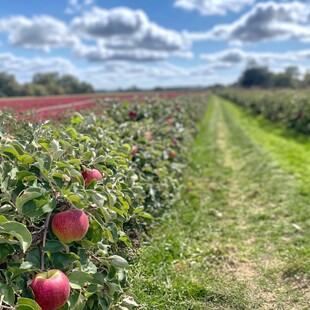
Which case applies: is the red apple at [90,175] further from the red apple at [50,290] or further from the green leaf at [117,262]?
the red apple at [50,290]

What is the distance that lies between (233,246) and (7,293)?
278cm

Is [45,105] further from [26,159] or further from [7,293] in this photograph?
[7,293]

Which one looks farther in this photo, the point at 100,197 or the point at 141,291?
the point at 141,291

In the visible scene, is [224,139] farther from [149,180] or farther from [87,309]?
[87,309]

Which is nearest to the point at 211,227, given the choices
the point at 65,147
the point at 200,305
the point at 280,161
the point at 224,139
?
the point at 200,305

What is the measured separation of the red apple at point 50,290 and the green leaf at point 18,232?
0.53 feet

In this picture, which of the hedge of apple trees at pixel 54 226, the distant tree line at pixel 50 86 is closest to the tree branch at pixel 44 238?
the hedge of apple trees at pixel 54 226

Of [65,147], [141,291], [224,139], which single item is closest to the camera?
[65,147]

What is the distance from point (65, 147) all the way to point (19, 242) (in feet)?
2.68

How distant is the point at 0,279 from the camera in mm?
1757

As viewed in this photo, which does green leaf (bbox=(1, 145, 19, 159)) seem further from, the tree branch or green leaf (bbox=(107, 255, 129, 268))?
green leaf (bbox=(107, 255, 129, 268))

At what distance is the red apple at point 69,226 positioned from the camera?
6.19 feet

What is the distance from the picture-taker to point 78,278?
5.97ft

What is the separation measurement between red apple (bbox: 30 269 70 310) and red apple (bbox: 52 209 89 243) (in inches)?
8.1
